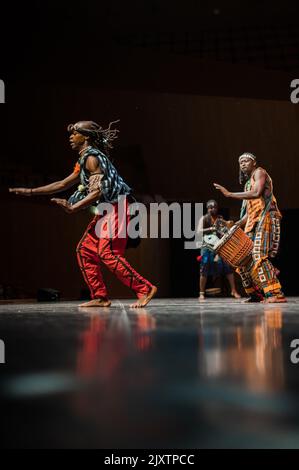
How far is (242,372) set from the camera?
4.07 ft

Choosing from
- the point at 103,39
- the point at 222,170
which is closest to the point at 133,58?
the point at 103,39

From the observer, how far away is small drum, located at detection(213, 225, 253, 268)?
5.26 metres

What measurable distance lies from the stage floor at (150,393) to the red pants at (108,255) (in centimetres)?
226

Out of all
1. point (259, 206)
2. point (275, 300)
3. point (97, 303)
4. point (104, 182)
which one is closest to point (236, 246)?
point (259, 206)

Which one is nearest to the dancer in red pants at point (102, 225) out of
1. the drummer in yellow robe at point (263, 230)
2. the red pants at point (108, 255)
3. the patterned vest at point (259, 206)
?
the red pants at point (108, 255)

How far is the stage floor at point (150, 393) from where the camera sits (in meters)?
0.82

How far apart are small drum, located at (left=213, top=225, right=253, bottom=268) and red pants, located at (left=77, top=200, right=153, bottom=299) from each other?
51.4 inches

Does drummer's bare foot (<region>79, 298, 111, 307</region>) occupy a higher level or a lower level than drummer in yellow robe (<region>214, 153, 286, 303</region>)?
lower

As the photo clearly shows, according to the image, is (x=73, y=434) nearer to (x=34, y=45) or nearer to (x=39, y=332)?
(x=39, y=332)

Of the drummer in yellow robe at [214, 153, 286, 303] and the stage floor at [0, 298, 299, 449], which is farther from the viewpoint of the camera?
the drummer in yellow robe at [214, 153, 286, 303]

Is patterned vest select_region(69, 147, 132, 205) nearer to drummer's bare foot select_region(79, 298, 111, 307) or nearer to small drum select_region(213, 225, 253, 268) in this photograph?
drummer's bare foot select_region(79, 298, 111, 307)

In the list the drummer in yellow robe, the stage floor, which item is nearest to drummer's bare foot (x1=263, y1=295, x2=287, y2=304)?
the drummer in yellow robe

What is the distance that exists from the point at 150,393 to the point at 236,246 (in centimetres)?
429

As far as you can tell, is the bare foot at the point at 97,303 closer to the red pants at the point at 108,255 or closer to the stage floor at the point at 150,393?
the red pants at the point at 108,255
